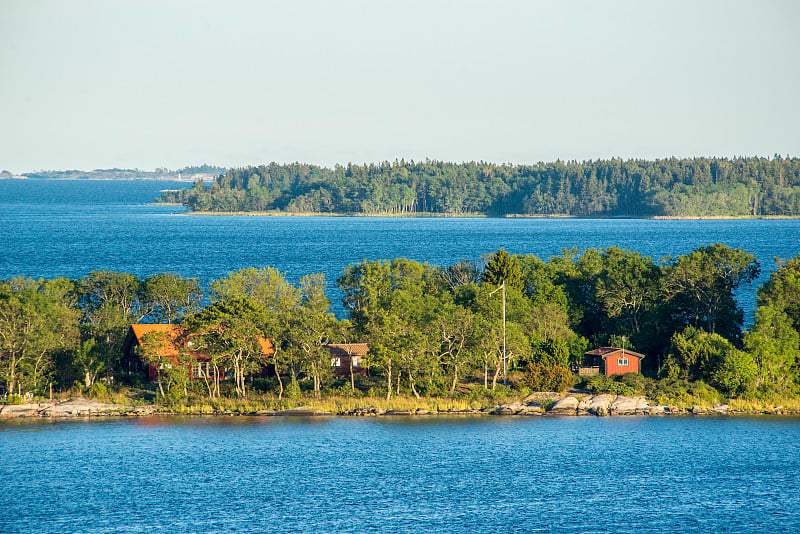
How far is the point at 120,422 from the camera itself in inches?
A: 2210

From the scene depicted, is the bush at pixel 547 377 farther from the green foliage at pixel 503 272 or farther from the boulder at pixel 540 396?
the green foliage at pixel 503 272

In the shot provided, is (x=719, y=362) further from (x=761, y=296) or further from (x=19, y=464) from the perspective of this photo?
(x=19, y=464)

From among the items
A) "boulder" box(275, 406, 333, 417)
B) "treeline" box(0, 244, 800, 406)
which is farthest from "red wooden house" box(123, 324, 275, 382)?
"boulder" box(275, 406, 333, 417)

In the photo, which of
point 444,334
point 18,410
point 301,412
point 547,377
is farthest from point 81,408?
point 547,377

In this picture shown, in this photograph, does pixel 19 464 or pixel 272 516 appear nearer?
pixel 272 516

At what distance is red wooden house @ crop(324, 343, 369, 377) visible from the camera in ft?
213

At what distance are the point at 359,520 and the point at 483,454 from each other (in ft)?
40.8

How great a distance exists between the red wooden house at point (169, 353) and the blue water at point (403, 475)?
5.22 meters

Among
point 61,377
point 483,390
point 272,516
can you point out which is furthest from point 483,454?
point 61,377

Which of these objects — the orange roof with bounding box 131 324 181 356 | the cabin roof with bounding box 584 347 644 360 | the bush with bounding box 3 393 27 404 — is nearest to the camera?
the bush with bounding box 3 393 27 404

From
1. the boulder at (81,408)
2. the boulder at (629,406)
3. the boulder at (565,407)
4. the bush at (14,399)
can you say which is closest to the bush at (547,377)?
the boulder at (565,407)

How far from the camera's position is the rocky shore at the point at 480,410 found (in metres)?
57.5

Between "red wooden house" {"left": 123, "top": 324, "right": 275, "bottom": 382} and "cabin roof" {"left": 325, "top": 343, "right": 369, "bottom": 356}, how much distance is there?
5.31 meters

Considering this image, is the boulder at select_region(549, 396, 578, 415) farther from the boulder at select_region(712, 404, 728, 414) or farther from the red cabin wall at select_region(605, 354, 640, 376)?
the boulder at select_region(712, 404, 728, 414)
